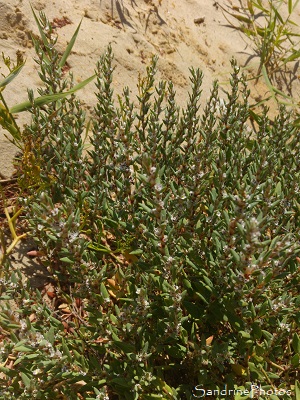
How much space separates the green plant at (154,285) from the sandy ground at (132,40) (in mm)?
697

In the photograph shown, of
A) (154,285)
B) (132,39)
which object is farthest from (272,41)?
(154,285)

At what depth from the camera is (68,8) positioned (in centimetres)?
338

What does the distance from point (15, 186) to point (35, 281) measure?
584 millimetres

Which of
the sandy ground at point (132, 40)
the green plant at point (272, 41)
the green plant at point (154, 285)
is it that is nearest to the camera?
the green plant at point (154, 285)

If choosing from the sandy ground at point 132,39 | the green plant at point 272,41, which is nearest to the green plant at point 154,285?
the sandy ground at point 132,39

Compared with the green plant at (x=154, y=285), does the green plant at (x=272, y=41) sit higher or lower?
higher

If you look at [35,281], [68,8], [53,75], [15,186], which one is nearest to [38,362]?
[35,281]

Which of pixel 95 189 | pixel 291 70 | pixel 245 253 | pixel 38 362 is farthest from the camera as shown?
pixel 291 70

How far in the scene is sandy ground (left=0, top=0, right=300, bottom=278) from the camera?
2990mm

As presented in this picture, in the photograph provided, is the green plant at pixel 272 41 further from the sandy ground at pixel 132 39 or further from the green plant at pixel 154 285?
the green plant at pixel 154 285

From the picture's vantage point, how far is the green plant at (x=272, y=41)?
3.97 m

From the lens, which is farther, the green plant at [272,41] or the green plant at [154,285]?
the green plant at [272,41]

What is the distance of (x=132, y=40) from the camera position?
3535 millimetres

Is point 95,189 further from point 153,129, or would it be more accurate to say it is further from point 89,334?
point 89,334
